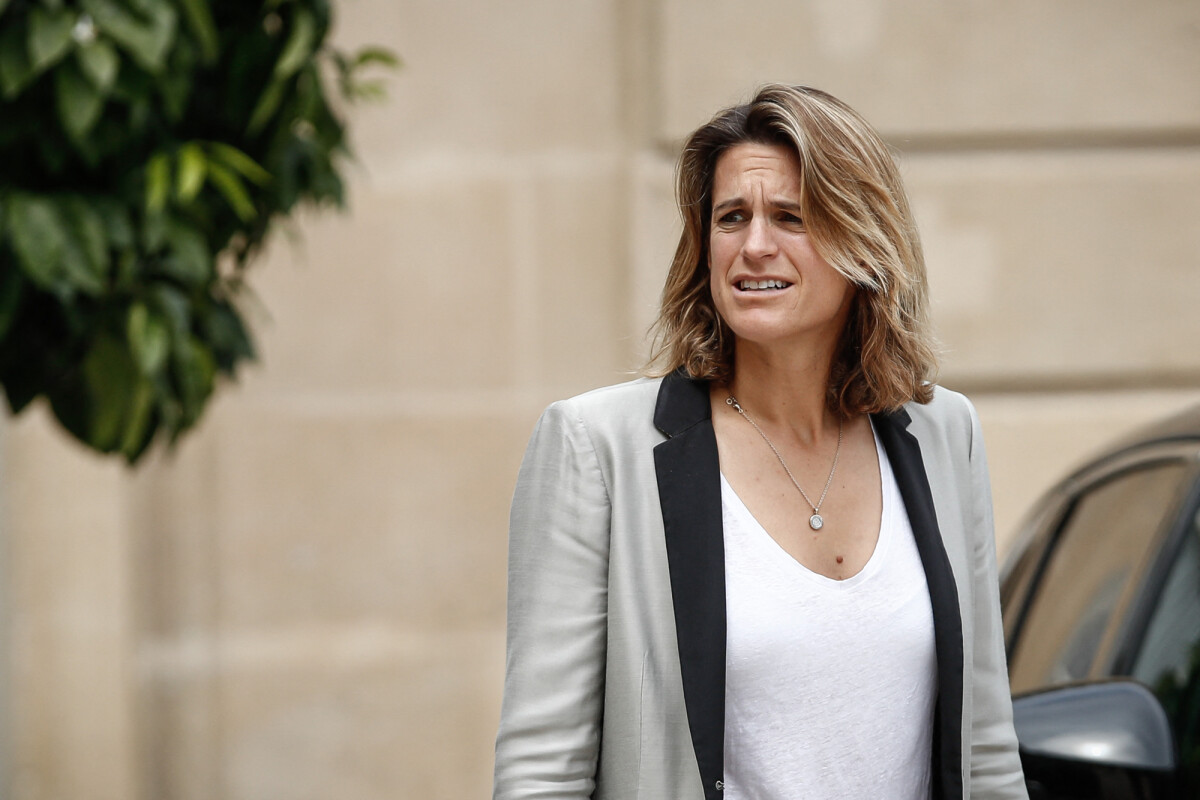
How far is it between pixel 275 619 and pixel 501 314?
149cm

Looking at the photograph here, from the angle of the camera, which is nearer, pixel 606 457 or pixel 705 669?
pixel 705 669

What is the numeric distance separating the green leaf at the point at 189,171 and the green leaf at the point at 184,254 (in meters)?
0.06

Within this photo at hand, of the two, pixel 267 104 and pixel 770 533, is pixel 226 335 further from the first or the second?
pixel 770 533

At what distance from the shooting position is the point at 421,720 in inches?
217

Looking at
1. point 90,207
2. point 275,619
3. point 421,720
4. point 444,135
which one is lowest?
point 421,720

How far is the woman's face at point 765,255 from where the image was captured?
198 centimetres

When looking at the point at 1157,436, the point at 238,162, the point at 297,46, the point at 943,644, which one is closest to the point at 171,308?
the point at 238,162

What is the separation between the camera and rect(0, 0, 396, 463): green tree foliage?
243cm

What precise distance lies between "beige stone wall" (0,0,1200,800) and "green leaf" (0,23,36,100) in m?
2.88

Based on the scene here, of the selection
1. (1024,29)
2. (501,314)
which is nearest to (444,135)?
(501,314)

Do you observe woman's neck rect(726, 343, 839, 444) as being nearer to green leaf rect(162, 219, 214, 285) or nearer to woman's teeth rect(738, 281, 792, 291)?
woman's teeth rect(738, 281, 792, 291)

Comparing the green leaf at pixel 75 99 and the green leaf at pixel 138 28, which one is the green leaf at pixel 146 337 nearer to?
the green leaf at pixel 75 99

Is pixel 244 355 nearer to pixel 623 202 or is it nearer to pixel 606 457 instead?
pixel 606 457

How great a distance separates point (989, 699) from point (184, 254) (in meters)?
1.61
